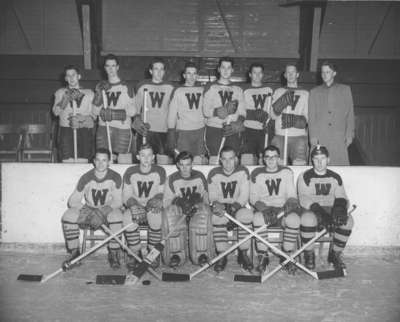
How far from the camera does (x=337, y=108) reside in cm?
513

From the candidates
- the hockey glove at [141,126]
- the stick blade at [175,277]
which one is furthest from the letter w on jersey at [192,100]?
the stick blade at [175,277]

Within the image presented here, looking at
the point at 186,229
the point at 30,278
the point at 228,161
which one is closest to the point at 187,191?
the point at 186,229

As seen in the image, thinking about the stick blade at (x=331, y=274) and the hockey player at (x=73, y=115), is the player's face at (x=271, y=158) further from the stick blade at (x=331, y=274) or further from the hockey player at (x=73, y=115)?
the hockey player at (x=73, y=115)

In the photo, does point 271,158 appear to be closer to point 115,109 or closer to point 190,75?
point 190,75

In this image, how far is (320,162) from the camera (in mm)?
4562

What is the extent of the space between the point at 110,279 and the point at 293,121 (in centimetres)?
225

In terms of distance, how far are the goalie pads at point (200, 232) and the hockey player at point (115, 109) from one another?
1.13 metres

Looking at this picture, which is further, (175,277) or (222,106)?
(222,106)

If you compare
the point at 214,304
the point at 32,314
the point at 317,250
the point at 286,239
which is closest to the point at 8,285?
the point at 32,314

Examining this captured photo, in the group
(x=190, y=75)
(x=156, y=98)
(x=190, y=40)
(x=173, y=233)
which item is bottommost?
(x=173, y=233)

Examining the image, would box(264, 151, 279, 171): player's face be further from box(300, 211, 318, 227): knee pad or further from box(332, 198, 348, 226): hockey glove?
box(332, 198, 348, 226): hockey glove

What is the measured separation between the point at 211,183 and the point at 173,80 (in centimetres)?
388

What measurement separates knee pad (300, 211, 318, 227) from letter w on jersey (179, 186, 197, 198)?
907 mm

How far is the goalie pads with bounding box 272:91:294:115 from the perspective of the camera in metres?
5.15
